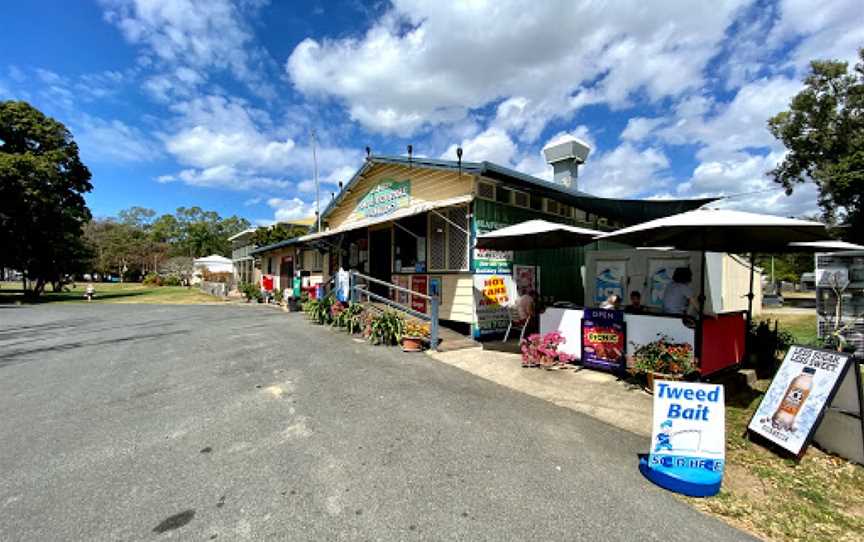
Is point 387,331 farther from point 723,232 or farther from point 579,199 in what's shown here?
point 723,232

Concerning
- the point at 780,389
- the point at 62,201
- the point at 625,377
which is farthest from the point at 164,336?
the point at 62,201

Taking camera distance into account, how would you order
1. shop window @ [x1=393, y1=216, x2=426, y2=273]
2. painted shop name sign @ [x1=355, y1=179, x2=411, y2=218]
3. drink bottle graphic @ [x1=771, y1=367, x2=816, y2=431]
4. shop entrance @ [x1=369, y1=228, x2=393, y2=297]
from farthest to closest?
shop entrance @ [x1=369, y1=228, x2=393, y2=297] → painted shop name sign @ [x1=355, y1=179, x2=411, y2=218] → shop window @ [x1=393, y1=216, x2=426, y2=273] → drink bottle graphic @ [x1=771, y1=367, x2=816, y2=431]

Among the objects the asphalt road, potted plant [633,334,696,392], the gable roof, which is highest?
the gable roof

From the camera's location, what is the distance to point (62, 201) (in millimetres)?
25344

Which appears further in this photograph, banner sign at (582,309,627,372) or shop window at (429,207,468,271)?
shop window at (429,207,468,271)

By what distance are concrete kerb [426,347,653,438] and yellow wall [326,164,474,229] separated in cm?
390

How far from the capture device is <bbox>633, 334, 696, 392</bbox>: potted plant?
16.5 feet

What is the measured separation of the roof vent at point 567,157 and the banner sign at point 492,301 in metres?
5.53

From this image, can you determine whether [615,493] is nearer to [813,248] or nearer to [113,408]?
[113,408]

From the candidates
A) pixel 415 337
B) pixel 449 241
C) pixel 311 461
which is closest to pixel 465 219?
pixel 449 241

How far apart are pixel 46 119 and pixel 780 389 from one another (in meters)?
37.2

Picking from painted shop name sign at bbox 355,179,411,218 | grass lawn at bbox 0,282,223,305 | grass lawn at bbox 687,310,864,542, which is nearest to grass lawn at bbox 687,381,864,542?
grass lawn at bbox 687,310,864,542

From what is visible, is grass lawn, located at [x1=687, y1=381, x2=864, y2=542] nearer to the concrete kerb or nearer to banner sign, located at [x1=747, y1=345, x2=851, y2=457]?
banner sign, located at [x1=747, y1=345, x2=851, y2=457]

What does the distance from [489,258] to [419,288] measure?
2258 mm
